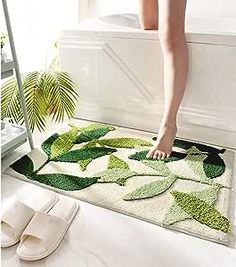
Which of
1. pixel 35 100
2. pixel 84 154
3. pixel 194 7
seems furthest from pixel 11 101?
pixel 194 7

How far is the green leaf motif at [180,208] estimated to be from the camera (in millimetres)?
1031

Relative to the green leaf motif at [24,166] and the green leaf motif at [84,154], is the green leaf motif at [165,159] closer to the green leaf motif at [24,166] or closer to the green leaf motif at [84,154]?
the green leaf motif at [84,154]

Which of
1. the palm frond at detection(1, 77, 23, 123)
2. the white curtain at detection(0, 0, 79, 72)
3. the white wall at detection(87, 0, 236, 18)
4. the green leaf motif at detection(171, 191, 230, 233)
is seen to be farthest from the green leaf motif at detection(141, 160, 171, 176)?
the white wall at detection(87, 0, 236, 18)

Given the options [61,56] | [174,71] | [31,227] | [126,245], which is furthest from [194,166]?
[61,56]

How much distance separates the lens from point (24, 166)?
4.31 ft

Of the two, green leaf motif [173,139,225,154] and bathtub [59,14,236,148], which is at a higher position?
bathtub [59,14,236,148]

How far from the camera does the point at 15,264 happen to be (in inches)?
34.5

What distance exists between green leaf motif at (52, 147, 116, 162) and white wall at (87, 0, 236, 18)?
41.5 inches

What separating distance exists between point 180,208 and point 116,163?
353mm

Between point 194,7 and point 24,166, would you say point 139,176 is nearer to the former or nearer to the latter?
point 24,166

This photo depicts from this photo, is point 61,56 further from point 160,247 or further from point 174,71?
point 160,247

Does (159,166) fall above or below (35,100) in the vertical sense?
below

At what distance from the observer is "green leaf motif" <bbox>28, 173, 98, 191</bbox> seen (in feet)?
3.92

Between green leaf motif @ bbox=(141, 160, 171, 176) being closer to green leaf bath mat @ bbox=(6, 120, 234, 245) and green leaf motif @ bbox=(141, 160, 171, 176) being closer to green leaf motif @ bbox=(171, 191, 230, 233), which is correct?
green leaf bath mat @ bbox=(6, 120, 234, 245)
